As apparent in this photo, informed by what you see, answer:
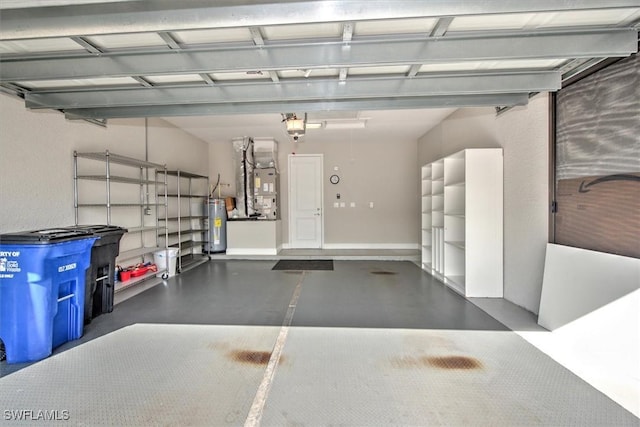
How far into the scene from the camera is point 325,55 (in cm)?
202

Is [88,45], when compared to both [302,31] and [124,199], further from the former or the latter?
[124,199]

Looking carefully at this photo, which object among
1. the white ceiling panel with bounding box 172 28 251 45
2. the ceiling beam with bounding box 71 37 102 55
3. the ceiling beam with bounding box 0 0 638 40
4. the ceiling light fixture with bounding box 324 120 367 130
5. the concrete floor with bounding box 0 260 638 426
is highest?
the ceiling light fixture with bounding box 324 120 367 130

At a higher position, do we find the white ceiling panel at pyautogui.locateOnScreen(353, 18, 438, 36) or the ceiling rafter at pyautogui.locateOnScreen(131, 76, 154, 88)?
the white ceiling panel at pyautogui.locateOnScreen(353, 18, 438, 36)

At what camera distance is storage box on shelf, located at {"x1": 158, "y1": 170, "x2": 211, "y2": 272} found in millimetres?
5394

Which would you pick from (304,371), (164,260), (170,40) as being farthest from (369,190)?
(170,40)

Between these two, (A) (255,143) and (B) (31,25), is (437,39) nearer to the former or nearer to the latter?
(B) (31,25)

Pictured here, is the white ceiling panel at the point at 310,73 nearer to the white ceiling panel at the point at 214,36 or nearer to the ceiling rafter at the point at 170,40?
the white ceiling panel at the point at 214,36

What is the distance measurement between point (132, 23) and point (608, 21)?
2.89 metres

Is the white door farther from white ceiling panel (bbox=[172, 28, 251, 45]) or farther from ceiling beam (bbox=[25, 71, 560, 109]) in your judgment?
white ceiling panel (bbox=[172, 28, 251, 45])

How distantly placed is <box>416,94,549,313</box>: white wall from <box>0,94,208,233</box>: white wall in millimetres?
5211

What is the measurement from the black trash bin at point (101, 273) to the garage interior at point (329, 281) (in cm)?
16

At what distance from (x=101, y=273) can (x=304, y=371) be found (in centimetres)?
248

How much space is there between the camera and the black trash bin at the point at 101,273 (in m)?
2.78

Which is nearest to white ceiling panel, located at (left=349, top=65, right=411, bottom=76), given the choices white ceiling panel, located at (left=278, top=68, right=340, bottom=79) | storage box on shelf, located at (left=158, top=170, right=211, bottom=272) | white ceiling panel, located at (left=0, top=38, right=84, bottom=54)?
white ceiling panel, located at (left=278, top=68, right=340, bottom=79)
